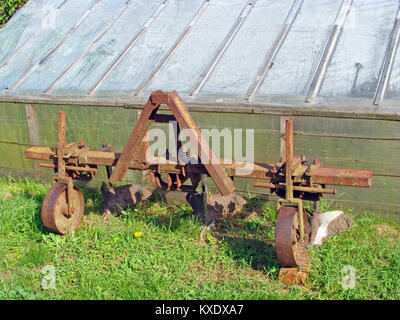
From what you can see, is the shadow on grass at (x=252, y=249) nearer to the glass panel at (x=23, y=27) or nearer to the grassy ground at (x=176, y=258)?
the grassy ground at (x=176, y=258)

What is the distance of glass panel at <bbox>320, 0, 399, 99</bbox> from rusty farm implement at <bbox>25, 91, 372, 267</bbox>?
1555 mm

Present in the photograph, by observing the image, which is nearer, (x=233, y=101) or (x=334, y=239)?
(x=334, y=239)

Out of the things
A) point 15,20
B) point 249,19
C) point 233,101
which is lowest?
point 233,101

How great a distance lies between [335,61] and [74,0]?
18.2ft

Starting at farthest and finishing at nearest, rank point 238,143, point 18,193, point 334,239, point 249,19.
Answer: point 249,19 < point 18,193 < point 238,143 < point 334,239

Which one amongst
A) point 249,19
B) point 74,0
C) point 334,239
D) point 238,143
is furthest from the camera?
point 74,0

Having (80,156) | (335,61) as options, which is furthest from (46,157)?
(335,61)

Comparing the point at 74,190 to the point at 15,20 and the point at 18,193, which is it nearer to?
the point at 18,193

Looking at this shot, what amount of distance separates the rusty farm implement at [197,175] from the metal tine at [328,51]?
1415 millimetres

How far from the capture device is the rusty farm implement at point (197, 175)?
412cm

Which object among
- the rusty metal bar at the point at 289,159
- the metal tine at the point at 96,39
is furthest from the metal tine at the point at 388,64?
the metal tine at the point at 96,39

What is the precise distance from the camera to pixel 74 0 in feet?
30.5

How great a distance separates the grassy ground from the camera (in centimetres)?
414

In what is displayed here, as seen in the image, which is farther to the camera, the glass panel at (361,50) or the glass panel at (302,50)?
the glass panel at (302,50)
